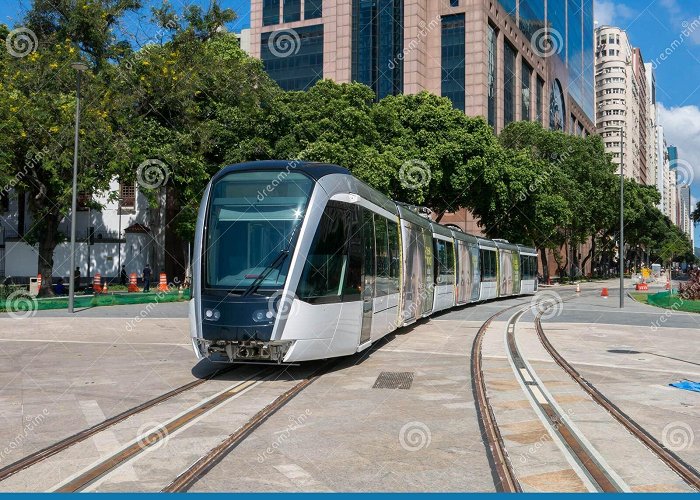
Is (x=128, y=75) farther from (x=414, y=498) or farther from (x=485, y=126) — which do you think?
(x=414, y=498)

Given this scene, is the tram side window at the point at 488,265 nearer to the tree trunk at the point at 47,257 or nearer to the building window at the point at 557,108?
the tree trunk at the point at 47,257

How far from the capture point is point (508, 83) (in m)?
82.5

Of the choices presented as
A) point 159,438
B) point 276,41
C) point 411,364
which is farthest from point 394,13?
point 159,438

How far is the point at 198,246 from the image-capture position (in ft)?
34.4

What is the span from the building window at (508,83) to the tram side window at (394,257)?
224 feet

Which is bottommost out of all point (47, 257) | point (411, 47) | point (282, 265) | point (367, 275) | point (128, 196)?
point (367, 275)

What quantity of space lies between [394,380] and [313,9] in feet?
250

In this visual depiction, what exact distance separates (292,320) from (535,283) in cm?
3667

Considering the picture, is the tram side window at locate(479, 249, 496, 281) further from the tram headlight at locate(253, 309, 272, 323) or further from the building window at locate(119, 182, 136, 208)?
the building window at locate(119, 182, 136, 208)

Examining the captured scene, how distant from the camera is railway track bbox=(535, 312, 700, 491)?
19.1 feet

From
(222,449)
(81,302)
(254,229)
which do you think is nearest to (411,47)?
(81,302)

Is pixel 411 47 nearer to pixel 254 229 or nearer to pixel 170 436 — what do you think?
pixel 254 229

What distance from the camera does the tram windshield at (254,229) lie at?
10109mm

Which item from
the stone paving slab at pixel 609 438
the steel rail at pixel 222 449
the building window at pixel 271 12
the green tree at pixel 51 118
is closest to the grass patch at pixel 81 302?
the green tree at pixel 51 118
